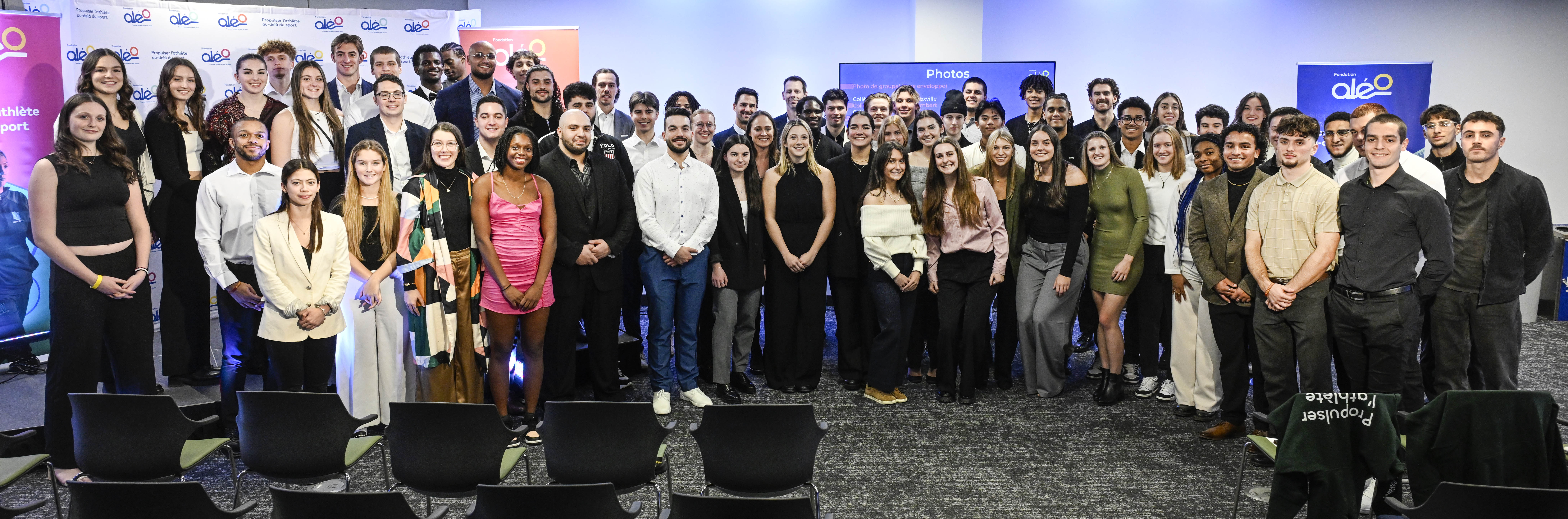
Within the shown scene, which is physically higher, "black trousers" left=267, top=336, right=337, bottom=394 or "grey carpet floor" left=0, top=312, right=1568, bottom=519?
"black trousers" left=267, top=336, right=337, bottom=394

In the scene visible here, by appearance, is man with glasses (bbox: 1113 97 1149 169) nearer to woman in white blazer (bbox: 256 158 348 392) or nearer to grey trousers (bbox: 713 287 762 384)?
grey trousers (bbox: 713 287 762 384)

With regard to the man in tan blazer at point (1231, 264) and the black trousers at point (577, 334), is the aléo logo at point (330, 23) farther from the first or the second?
the man in tan blazer at point (1231, 264)

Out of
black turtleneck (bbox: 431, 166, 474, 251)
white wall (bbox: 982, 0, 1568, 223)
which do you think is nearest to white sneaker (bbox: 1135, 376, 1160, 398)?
black turtleneck (bbox: 431, 166, 474, 251)

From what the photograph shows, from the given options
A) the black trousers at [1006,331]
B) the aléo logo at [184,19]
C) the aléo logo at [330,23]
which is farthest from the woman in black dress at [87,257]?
the black trousers at [1006,331]

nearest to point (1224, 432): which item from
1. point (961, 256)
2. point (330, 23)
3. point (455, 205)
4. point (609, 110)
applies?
point (961, 256)

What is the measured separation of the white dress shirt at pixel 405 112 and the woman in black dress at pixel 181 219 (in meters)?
0.69

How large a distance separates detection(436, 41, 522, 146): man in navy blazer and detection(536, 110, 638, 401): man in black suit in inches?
45.2

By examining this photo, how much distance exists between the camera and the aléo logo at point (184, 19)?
268 inches

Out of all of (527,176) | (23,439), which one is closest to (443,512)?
(23,439)

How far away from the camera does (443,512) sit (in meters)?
2.51

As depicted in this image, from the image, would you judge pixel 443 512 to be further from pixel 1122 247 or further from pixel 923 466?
pixel 1122 247

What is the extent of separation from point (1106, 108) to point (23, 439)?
5580mm

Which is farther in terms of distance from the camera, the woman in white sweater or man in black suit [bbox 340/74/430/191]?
the woman in white sweater

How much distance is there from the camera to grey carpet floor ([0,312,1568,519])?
366 centimetres
